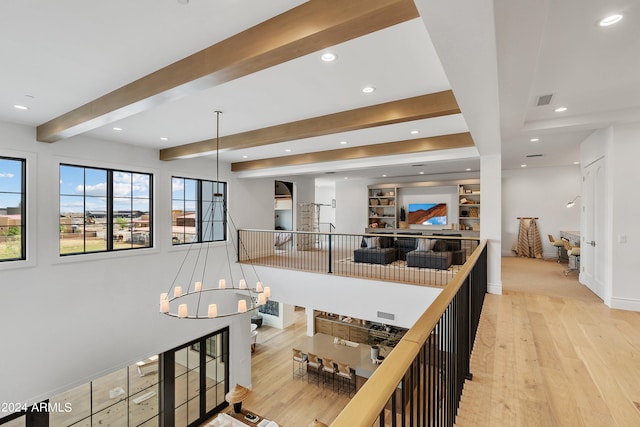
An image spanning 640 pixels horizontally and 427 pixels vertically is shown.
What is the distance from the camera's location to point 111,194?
19.6 feet

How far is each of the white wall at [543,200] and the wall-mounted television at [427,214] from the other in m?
1.91

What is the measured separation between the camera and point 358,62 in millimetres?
2785

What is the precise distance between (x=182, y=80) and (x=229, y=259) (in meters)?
6.08

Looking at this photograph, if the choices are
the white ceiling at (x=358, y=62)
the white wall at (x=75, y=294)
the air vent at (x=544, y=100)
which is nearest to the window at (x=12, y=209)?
the white wall at (x=75, y=294)

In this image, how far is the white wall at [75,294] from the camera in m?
4.64

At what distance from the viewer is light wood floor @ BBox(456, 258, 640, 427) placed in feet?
6.50

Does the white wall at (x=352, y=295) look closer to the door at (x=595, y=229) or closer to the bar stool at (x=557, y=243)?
the door at (x=595, y=229)

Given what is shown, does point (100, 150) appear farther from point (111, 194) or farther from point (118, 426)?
point (118, 426)

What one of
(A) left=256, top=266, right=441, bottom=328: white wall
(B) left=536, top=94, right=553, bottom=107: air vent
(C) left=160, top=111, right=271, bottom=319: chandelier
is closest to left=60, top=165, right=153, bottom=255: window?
(C) left=160, top=111, right=271, bottom=319: chandelier

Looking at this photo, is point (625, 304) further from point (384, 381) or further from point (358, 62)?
point (384, 381)

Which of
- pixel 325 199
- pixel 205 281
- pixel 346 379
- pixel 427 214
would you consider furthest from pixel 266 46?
pixel 325 199

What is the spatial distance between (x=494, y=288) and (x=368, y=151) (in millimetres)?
3514

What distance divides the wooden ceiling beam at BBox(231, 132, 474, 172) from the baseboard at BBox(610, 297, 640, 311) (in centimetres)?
312

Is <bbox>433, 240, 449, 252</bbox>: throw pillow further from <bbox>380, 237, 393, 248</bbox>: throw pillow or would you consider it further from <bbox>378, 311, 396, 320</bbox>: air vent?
<bbox>378, 311, 396, 320</bbox>: air vent
